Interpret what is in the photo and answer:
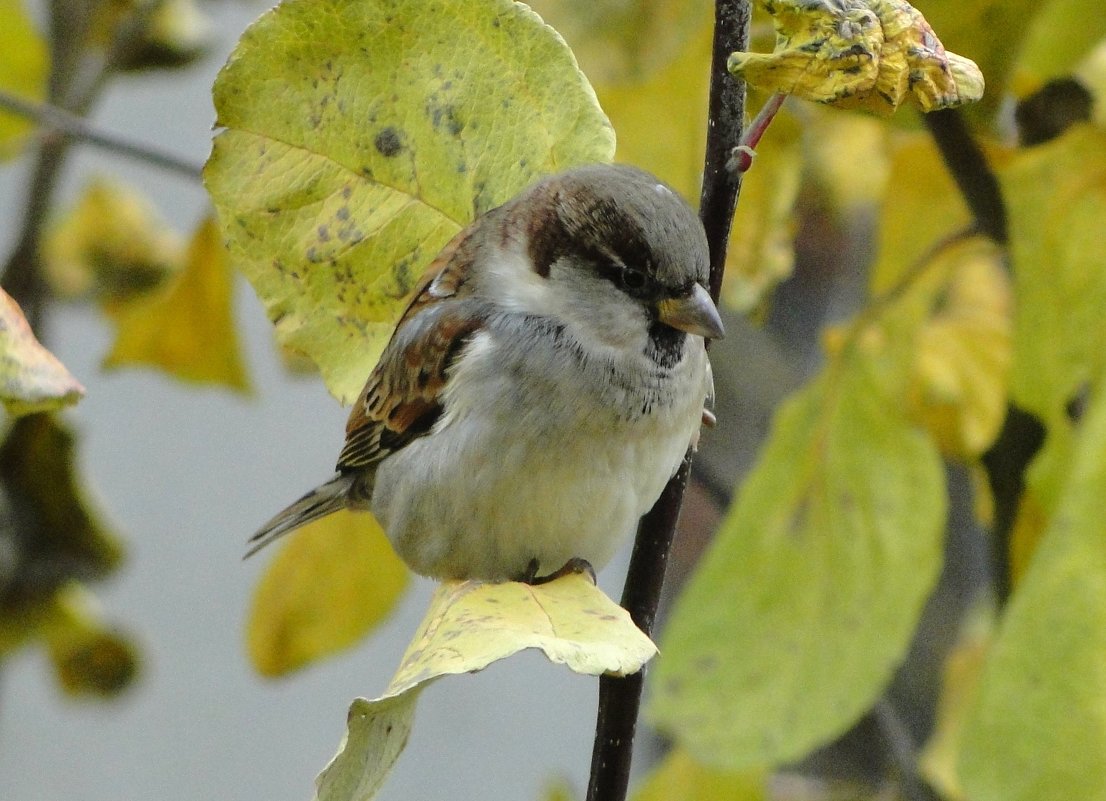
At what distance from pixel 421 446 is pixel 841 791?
2.65 ft

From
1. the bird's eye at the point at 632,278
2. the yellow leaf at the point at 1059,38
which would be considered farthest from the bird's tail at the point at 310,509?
the yellow leaf at the point at 1059,38

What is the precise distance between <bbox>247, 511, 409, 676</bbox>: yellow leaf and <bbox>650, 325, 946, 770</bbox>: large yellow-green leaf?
0.20 m

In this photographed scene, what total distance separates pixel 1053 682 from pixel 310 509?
1.93 feet

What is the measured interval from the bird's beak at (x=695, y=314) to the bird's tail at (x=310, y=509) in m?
0.34

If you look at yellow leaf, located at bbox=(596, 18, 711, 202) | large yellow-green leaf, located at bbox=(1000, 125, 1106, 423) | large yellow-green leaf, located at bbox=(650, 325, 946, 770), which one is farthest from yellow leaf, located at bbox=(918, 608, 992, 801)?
yellow leaf, located at bbox=(596, 18, 711, 202)

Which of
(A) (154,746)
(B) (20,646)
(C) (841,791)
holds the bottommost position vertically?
(A) (154,746)

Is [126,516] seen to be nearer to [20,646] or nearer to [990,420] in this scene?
[20,646]

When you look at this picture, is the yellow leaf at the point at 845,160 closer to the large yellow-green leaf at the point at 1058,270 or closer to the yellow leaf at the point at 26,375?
the large yellow-green leaf at the point at 1058,270

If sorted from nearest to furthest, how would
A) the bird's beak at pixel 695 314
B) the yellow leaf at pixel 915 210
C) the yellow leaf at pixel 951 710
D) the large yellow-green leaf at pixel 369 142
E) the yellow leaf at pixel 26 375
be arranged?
the yellow leaf at pixel 26 375, the large yellow-green leaf at pixel 369 142, the bird's beak at pixel 695 314, the yellow leaf at pixel 915 210, the yellow leaf at pixel 951 710

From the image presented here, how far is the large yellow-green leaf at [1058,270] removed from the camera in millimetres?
746

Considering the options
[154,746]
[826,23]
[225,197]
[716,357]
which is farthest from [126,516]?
[826,23]

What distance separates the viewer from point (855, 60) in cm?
42

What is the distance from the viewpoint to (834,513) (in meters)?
0.88

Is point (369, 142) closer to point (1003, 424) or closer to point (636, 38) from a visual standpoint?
point (636, 38)
